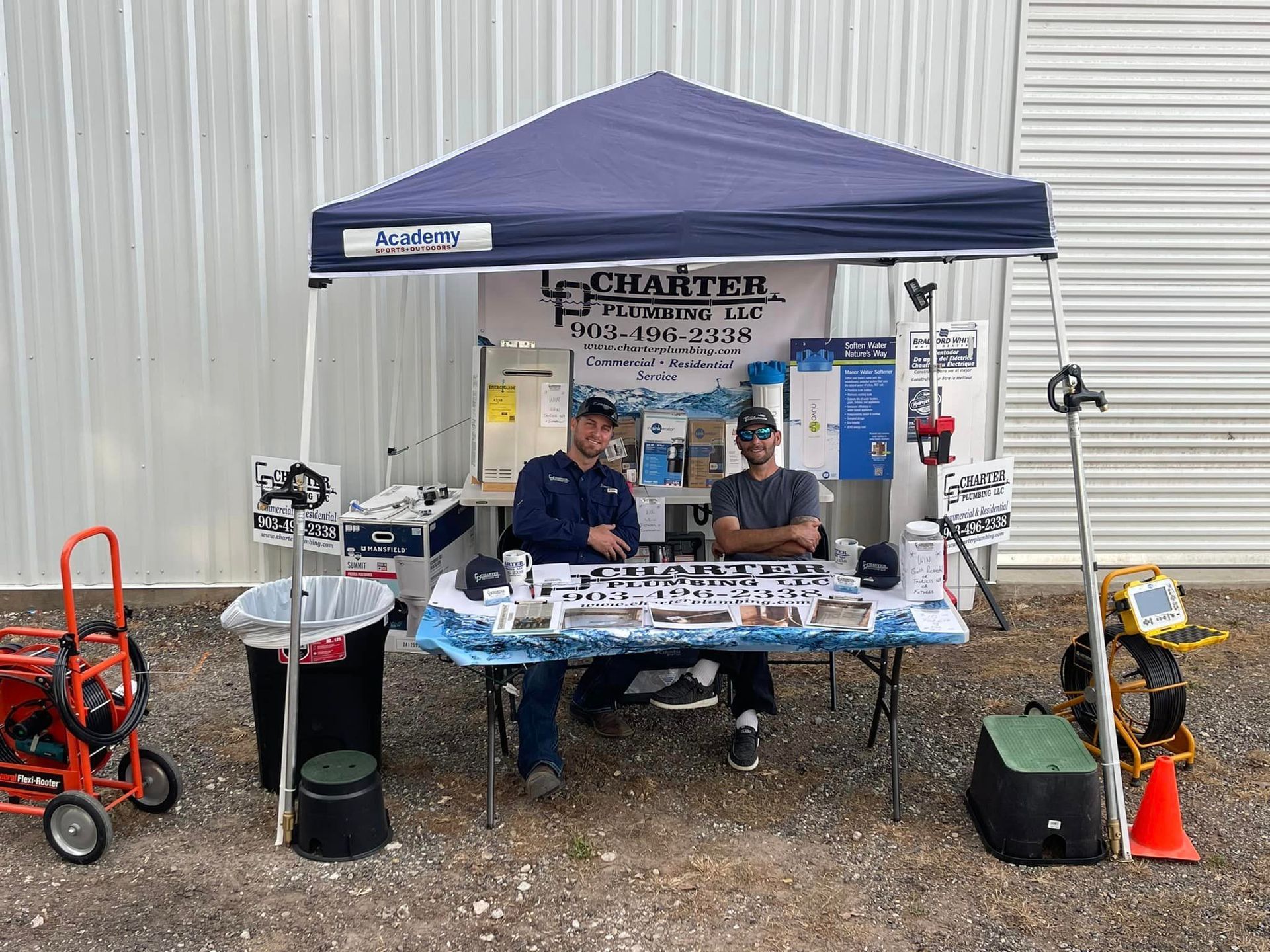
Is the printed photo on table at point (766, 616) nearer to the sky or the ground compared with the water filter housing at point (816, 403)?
nearer to the ground

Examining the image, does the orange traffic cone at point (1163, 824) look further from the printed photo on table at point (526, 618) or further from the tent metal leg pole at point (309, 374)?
the tent metal leg pole at point (309, 374)

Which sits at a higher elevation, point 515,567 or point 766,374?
point 766,374

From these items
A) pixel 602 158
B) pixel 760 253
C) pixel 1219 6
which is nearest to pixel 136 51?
pixel 602 158

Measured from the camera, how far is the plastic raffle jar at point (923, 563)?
318cm

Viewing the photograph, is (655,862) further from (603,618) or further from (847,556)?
(847,556)

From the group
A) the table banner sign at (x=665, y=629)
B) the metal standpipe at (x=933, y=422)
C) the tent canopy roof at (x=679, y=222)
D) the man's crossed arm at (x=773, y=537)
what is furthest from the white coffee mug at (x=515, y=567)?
the metal standpipe at (x=933, y=422)

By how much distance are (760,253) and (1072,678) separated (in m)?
2.20

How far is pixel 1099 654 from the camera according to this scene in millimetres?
3104

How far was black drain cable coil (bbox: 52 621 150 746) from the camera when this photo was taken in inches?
111

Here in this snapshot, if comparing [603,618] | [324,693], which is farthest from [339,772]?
[603,618]

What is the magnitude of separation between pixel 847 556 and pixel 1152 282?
11.4 feet

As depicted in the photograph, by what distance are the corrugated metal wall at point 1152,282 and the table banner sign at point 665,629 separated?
293 cm

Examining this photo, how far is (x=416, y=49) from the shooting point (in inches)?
199

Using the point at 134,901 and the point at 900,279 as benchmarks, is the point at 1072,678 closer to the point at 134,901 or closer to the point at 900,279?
the point at 900,279
